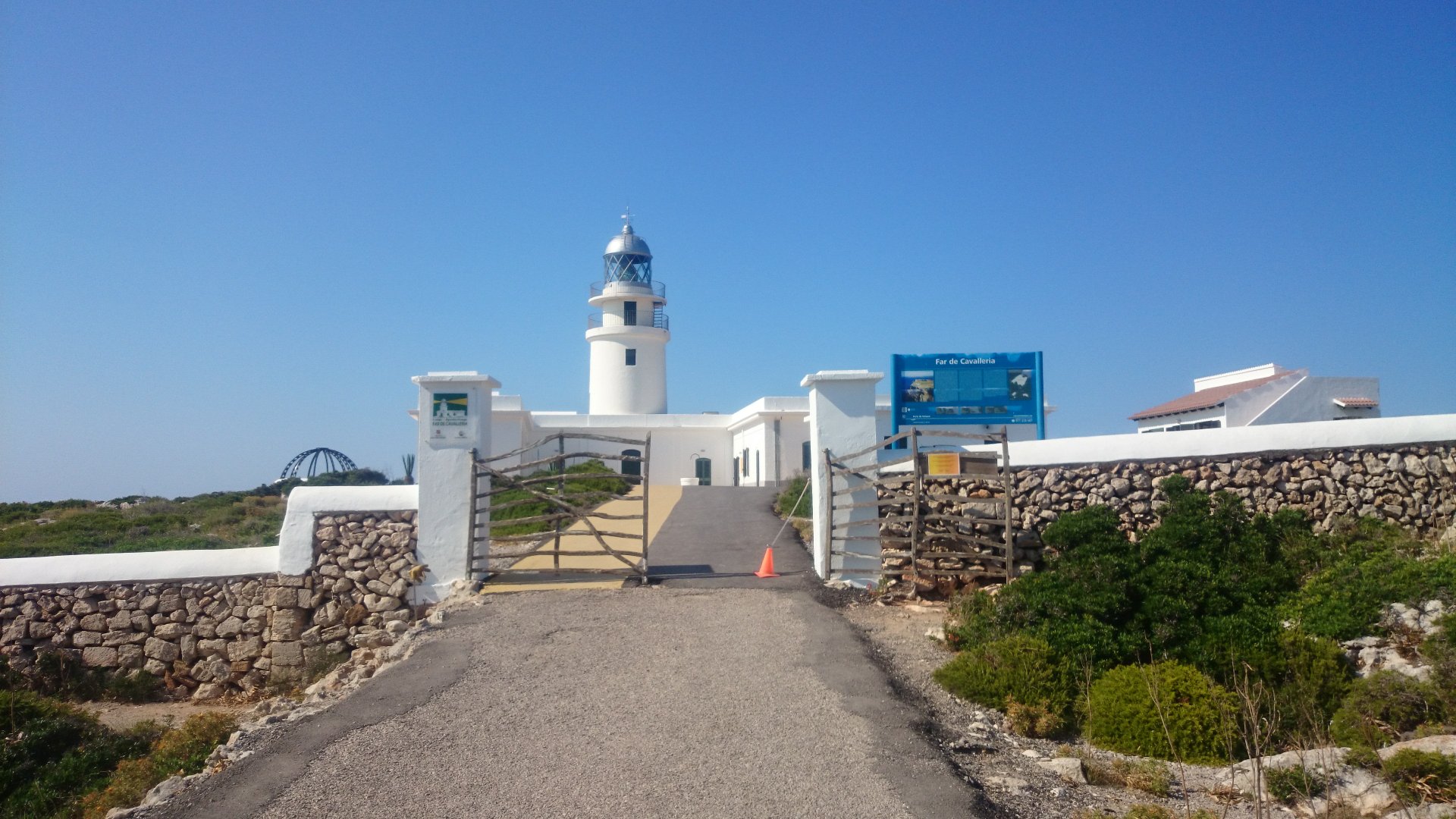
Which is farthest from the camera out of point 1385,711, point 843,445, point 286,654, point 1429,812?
point 843,445

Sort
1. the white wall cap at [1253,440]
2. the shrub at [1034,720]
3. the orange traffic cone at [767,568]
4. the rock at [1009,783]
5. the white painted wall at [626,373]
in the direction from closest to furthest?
the rock at [1009,783], the shrub at [1034,720], the white wall cap at [1253,440], the orange traffic cone at [767,568], the white painted wall at [626,373]

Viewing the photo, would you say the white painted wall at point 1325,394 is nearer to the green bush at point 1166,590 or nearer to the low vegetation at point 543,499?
the green bush at point 1166,590

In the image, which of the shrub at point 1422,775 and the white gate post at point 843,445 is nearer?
the shrub at point 1422,775

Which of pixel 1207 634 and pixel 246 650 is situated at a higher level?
pixel 1207 634

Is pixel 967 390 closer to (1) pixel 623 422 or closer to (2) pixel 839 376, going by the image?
(2) pixel 839 376

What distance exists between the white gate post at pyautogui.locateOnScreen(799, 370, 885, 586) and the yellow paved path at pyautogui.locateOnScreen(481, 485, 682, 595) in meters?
2.68

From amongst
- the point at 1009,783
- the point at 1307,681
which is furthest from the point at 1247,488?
the point at 1009,783

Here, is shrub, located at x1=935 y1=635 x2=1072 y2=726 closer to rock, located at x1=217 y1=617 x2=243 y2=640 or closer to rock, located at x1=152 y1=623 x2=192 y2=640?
rock, located at x1=217 y1=617 x2=243 y2=640

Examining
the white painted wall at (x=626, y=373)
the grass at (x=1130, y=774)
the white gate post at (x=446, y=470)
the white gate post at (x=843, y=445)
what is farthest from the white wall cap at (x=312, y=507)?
the white painted wall at (x=626, y=373)

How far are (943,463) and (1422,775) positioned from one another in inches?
253

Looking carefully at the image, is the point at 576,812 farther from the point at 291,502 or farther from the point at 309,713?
the point at 291,502

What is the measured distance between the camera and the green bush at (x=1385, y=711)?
269 inches

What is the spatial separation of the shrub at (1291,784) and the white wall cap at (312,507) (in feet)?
31.5

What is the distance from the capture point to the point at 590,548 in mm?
15898
